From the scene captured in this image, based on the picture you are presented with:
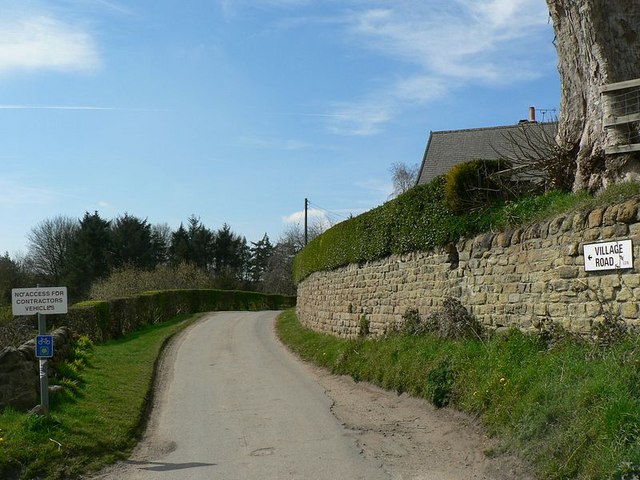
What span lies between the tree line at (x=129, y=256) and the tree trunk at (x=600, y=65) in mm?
42402

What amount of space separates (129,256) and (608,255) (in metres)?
59.2

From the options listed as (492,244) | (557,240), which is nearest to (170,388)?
(492,244)

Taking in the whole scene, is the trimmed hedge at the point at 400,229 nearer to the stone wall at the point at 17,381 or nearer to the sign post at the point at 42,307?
the sign post at the point at 42,307

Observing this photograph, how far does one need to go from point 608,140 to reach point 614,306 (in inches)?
124

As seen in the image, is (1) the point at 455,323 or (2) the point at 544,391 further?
(1) the point at 455,323

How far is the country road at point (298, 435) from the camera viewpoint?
791cm

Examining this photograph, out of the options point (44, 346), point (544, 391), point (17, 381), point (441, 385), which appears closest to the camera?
point (544, 391)

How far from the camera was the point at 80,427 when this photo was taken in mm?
9531

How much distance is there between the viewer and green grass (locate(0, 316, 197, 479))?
809 cm

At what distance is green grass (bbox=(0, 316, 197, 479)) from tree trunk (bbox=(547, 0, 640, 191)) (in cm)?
818

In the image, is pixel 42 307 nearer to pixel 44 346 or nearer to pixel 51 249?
pixel 44 346

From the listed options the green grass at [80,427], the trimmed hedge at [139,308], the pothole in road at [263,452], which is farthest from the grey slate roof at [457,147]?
the pothole in road at [263,452]

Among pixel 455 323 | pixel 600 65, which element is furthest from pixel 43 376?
pixel 600 65

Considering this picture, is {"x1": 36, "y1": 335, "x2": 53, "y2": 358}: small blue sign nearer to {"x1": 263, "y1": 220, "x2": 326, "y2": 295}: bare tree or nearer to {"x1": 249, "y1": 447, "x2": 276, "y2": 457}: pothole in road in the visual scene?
{"x1": 249, "y1": 447, "x2": 276, "y2": 457}: pothole in road
